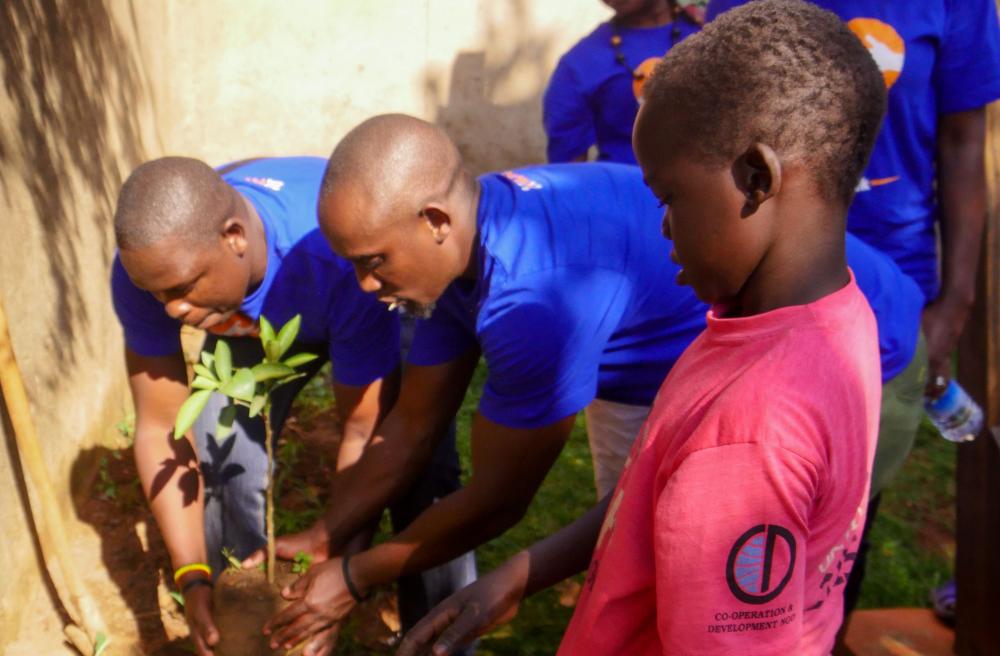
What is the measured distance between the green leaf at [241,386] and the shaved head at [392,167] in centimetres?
41

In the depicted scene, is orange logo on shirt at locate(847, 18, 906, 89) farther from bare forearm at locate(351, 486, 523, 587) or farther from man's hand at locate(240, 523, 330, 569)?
man's hand at locate(240, 523, 330, 569)

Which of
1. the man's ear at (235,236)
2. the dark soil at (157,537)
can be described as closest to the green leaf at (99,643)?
the dark soil at (157,537)

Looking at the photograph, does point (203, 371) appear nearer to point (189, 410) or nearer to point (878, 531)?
point (189, 410)

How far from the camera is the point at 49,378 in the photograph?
10.2 feet

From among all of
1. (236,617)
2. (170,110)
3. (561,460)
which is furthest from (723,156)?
(170,110)

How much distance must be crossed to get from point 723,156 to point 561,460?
10.2 feet

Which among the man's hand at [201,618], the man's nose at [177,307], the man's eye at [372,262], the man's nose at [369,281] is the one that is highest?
the man's eye at [372,262]

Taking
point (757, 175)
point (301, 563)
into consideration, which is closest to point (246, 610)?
point (301, 563)

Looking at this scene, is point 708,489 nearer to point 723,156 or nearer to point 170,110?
point 723,156

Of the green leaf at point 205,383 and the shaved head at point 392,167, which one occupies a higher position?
the shaved head at point 392,167

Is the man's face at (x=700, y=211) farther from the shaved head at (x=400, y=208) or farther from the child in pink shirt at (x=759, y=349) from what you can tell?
the shaved head at (x=400, y=208)

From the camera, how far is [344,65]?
562cm

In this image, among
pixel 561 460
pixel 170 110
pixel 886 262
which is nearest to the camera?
pixel 886 262

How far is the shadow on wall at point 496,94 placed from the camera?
5656 millimetres
